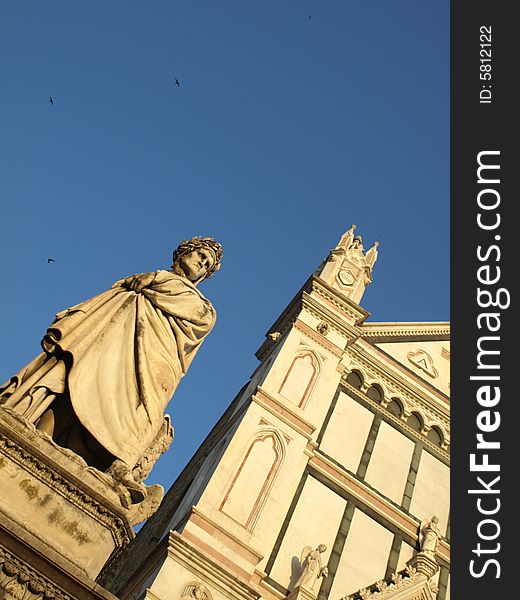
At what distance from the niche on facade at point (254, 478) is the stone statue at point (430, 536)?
8.04ft

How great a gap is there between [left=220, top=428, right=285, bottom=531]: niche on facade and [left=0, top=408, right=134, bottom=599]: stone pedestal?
18.9ft

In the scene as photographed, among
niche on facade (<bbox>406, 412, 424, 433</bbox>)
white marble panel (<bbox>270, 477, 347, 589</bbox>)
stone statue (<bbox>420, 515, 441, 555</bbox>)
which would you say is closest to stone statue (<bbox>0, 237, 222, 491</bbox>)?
white marble panel (<bbox>270, 477, 347, 589</bbox>)

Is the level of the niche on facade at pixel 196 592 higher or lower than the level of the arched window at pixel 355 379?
lower

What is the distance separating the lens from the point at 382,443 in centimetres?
1200

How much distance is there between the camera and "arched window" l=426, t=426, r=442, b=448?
12.7 m

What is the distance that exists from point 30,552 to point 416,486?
9542 millimetres

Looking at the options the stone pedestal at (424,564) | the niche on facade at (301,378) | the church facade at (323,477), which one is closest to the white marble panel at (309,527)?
the church facade at (323,477)

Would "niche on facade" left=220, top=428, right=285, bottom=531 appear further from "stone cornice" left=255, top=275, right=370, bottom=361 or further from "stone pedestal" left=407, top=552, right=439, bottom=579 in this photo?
"stone cornice" left=255, top=275, right=370, bottom=361

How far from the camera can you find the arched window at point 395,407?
1271 centimetres

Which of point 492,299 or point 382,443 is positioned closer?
point 492,299

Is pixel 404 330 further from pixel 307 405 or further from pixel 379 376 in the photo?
pixel 307 405

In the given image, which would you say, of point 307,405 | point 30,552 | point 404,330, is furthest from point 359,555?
point 30,552

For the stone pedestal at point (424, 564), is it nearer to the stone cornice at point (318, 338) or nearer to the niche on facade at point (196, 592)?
the niche on facade at point (196, 592)

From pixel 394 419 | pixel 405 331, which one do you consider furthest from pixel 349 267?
pixel 394 419
